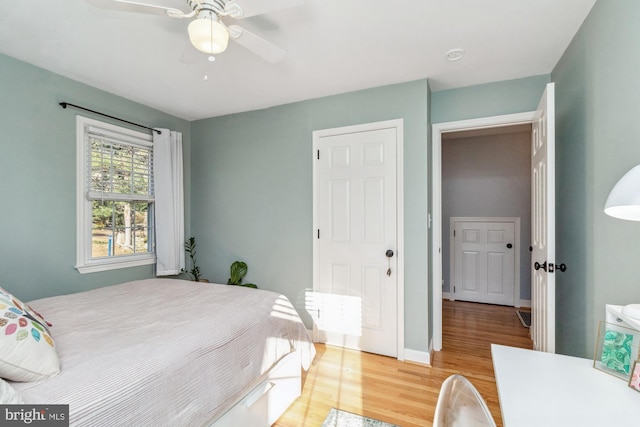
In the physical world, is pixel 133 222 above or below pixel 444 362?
above

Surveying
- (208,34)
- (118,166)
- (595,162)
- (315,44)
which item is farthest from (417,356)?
(118,166)

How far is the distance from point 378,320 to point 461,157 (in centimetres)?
326

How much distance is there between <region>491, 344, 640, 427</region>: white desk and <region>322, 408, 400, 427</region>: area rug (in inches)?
38.1

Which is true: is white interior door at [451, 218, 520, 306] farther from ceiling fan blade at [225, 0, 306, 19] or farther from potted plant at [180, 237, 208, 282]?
ceiling fan blade at [225, 0, 306, 19]

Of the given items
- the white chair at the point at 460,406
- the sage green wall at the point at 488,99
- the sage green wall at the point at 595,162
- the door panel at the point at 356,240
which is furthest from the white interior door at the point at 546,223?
the white chair at the point at 460,406

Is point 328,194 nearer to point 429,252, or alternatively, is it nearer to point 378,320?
point 429,252

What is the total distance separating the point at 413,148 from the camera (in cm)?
263

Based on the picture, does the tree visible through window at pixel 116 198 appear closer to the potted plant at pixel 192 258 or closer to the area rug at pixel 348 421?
the potted plant at pixel 192 258

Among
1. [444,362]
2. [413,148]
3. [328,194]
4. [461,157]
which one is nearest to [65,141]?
[328,194]

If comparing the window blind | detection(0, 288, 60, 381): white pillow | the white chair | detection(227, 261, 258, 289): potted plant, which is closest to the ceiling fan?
detection(0, 288, 60, 381): white pillow

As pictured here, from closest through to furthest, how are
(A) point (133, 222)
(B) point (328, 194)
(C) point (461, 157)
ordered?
1. (B) point (328, 194)
2. (A) point (133, 222)
3. (C) point (461, 157)

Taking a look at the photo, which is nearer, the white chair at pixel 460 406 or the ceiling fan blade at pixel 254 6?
the white chair at pixel 460 406

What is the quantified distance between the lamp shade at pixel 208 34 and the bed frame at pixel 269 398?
1.82 meters

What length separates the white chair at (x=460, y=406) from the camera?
0.74 meters
